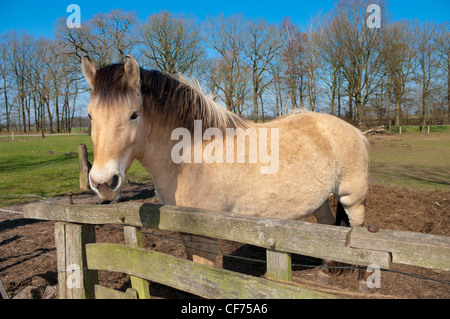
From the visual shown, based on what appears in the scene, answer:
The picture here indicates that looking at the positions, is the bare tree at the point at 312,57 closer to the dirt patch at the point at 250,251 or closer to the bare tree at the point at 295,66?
the bare tree at the point at 295,66

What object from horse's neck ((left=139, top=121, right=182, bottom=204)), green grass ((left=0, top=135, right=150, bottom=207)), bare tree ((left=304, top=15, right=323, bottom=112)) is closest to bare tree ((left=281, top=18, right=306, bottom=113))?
bare tree ((left=304, top=15, right=323, bottom=112))

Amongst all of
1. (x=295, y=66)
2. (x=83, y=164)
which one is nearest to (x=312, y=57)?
(x=295, y=66)

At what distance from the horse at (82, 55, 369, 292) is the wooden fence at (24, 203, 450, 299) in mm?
423

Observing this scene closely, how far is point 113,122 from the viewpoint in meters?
2.06

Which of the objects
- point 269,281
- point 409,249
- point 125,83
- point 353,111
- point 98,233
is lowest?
point 98,233

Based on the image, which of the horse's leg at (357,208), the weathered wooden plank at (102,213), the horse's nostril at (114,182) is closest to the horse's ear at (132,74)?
the horse's nostril at (114,182)

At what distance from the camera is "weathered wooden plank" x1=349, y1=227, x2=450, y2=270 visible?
1333 millimetres

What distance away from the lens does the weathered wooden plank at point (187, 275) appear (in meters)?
1.72

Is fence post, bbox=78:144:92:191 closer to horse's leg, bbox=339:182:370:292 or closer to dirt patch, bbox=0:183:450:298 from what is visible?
dirt patch, bbox=0:183:450:298
